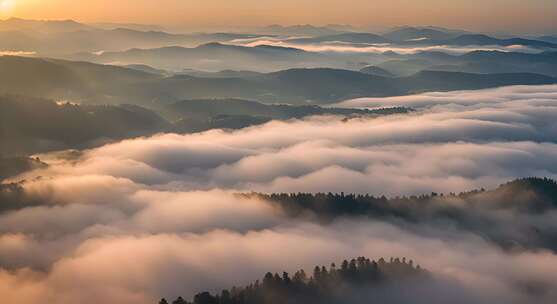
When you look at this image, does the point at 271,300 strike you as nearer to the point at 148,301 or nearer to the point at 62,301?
the point at 148,301

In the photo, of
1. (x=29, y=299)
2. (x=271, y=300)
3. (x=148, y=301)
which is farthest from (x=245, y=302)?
(x=29, y=299)

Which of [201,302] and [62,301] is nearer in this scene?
[201,302]

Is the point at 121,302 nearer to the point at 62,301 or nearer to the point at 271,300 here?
the point at 62,301

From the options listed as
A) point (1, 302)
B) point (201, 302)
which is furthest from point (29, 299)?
point (201, 302)

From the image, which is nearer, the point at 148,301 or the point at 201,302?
the point at 201,302

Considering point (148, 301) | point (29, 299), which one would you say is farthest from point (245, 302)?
point (29, 299)

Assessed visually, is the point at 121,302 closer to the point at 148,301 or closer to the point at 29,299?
the point at 148,301

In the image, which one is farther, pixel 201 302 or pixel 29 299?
pixel 29 299
